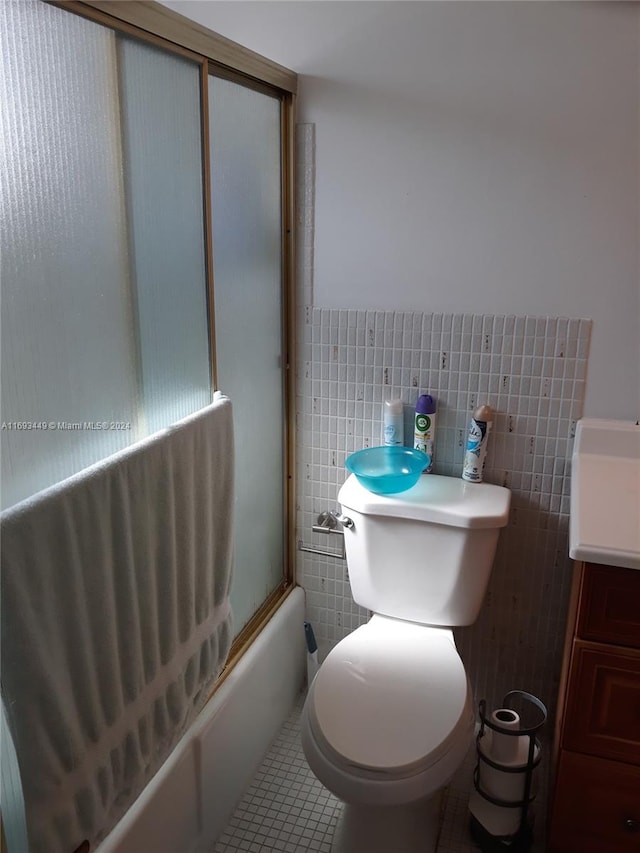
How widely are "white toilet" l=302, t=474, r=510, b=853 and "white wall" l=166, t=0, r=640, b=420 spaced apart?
434 millimetres

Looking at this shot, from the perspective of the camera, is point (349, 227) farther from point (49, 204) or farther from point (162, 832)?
point (162, 832)

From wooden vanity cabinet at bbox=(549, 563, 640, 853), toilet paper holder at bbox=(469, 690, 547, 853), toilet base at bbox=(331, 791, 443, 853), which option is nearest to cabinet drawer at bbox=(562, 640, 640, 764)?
wooden vanity cabinet at bbox=(549, 563, 640, 853)

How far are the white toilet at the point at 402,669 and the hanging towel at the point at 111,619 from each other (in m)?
Result: 0.32

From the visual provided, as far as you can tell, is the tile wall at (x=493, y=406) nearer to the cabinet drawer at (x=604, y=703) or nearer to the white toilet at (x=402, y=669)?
the white toilet at (x=402, y=669)

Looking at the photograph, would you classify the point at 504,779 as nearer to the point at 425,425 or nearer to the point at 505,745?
the point at 505,745

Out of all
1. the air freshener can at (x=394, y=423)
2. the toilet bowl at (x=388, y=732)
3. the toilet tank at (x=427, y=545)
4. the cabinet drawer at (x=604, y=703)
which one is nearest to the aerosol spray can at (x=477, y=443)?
the toilet tank at (x=427, y=545)

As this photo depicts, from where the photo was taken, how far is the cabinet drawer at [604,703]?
1311 millimetres

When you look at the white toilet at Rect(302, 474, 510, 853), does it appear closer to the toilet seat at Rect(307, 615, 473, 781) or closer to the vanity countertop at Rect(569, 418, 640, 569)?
the toilet seat at Rect(307, 615, 473, 781)

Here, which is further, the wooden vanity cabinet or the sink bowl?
the sink bowl

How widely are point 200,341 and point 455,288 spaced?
2.15 ft

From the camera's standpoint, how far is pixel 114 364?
1166 mm

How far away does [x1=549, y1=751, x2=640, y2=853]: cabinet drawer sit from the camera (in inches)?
Answer: 54.3

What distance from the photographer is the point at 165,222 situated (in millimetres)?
1284

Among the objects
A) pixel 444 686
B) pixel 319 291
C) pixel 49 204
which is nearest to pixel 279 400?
pixel 319 291
